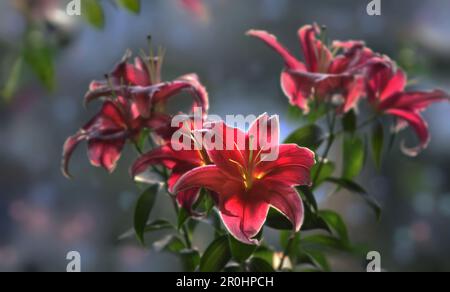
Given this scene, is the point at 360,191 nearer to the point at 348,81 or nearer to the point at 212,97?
the point at 348,81

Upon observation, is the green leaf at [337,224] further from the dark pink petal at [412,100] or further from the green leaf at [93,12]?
the green leaf at [93,12]

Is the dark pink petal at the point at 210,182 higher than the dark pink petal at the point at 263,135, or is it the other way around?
the dark pink petal at the point at 263,135

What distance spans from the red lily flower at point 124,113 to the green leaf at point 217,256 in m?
0.13

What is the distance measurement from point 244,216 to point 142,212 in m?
0.15

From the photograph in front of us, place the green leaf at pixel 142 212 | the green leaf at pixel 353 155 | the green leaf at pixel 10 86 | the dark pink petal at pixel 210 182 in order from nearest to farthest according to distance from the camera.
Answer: the dark pink petal at pixel 210 182, the green leaf at pixel 142 212, the green leaf at pixel 353 155, the green leaf at pixel 10 86

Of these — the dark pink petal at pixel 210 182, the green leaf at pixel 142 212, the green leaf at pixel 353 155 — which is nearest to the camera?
the dark pink petal at pixel 210 182

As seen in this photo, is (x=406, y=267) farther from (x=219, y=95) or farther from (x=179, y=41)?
(x=179, y=41)

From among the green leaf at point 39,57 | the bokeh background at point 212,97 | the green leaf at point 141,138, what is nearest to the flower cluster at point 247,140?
the green leaf at point 141,138

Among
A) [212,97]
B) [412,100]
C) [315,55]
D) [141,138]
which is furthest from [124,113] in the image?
[212,97]

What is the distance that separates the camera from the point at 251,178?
0.58m

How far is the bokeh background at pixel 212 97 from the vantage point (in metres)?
1.11

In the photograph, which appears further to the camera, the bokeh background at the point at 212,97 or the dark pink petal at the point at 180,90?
the bokeh background at the point at 212,97

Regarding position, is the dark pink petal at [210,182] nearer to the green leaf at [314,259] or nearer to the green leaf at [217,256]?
the green leaf at [217,256]

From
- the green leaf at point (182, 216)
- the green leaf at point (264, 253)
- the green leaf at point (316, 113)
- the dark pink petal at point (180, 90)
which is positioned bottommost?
the green leaf at point (264, 253)
